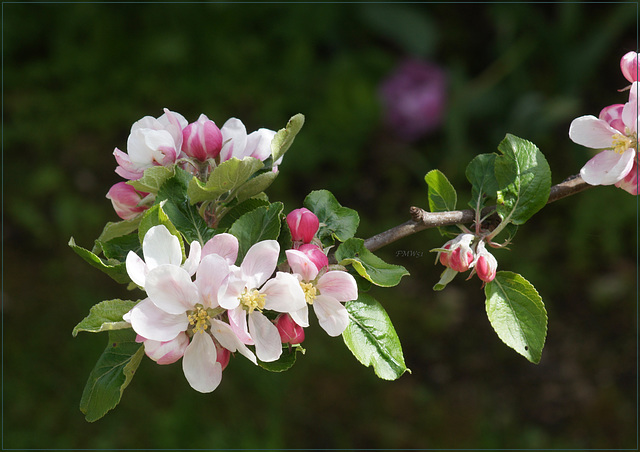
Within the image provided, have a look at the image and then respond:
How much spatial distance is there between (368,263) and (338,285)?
2.2 inches

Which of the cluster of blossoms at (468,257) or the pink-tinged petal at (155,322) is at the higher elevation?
the cluster of blossoms at (468,257)

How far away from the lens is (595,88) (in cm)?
254

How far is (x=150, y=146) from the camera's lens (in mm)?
717

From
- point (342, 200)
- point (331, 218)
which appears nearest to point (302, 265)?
point (331, 218)

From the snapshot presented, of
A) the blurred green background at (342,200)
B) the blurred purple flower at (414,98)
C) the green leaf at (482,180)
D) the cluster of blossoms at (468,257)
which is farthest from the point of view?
the blurred purple flower at (414,98)

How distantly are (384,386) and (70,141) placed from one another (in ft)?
5.02

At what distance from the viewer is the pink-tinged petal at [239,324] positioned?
1.96 ft

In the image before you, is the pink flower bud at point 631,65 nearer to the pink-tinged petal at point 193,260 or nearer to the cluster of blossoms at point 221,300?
the cluster of blossoms at point 221,300

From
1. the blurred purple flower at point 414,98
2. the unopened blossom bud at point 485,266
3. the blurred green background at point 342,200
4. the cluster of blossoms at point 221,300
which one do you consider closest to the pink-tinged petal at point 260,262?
the cluster of blossoms at point 221,300

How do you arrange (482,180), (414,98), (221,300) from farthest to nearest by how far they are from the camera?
(414,98), (482,180), (221,300)

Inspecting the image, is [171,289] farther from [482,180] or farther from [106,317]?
[482,180]

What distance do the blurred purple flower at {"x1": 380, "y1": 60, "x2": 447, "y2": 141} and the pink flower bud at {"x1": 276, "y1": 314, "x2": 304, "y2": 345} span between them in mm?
1865

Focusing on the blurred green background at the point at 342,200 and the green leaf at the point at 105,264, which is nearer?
the green leaf at the point at 105,264

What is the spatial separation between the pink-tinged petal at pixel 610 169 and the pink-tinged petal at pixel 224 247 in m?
0.37
